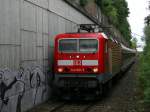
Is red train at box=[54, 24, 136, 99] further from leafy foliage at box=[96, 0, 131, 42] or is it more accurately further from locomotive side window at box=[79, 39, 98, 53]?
leafy foliage at box=[96, 0, 131, 42]

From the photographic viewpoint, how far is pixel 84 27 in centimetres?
2306

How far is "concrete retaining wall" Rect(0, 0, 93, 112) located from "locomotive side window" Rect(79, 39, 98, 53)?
1467 mm

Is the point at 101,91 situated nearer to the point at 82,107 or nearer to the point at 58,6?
the point at 82,107

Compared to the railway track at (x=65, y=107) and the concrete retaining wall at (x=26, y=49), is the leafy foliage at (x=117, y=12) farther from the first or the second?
the railway track at (x=65, y=107)

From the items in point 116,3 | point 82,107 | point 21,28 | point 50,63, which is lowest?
point 82,107

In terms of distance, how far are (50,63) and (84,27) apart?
3307mm

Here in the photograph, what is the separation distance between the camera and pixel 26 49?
16.5 metres

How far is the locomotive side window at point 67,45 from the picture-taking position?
64.7 ft

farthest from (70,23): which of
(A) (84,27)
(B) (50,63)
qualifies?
(B) (50,63)

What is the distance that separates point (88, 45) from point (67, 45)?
888 mm

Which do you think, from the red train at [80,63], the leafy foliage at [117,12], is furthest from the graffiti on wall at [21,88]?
the leafy foliage at [117,12]

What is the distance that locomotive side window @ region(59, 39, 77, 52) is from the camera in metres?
19.7

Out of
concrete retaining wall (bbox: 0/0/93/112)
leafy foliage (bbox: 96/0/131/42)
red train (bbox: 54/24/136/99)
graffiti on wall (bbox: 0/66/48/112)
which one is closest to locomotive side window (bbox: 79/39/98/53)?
red train (bbox: 54/24/136/99)

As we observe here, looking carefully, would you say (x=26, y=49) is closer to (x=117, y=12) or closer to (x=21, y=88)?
(x=21, y=88)
